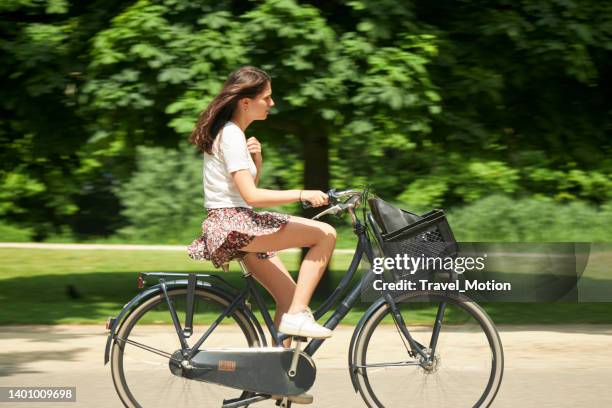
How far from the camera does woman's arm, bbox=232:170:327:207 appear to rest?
4.95m

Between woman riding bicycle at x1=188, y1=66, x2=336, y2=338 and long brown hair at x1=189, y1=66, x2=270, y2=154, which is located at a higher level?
long brown hair at x1=189, y1=66, x2=270, y2=154

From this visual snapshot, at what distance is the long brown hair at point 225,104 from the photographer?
203 inches

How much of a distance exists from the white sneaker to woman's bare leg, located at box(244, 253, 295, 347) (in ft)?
0.51

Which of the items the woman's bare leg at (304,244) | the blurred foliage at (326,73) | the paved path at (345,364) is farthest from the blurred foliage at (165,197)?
the woman's bare leg at (304,244)

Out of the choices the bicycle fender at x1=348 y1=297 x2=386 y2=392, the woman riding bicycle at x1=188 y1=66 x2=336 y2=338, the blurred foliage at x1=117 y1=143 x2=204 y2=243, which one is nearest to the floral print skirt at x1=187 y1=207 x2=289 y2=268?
the woman riding bicycle at x1=188 y1=66 x2=336 y2=338

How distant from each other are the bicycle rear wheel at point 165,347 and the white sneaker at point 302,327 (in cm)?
22

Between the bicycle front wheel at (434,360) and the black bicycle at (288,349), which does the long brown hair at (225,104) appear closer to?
the black bicycle at (288,349)

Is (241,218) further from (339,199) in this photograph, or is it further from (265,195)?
(339,199)

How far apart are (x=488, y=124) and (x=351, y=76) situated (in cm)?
206

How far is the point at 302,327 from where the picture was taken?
5.11m

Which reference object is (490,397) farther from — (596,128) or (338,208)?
(596,128)

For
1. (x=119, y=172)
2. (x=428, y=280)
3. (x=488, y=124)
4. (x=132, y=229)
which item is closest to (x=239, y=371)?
(x=428, y=280)

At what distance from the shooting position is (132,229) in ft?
72.5

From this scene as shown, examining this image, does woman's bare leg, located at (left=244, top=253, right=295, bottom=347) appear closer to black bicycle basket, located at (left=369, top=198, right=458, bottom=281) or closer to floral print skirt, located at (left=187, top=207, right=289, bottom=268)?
floral print skirt, located at (left=187, top=207, right=289, bottom=268)
